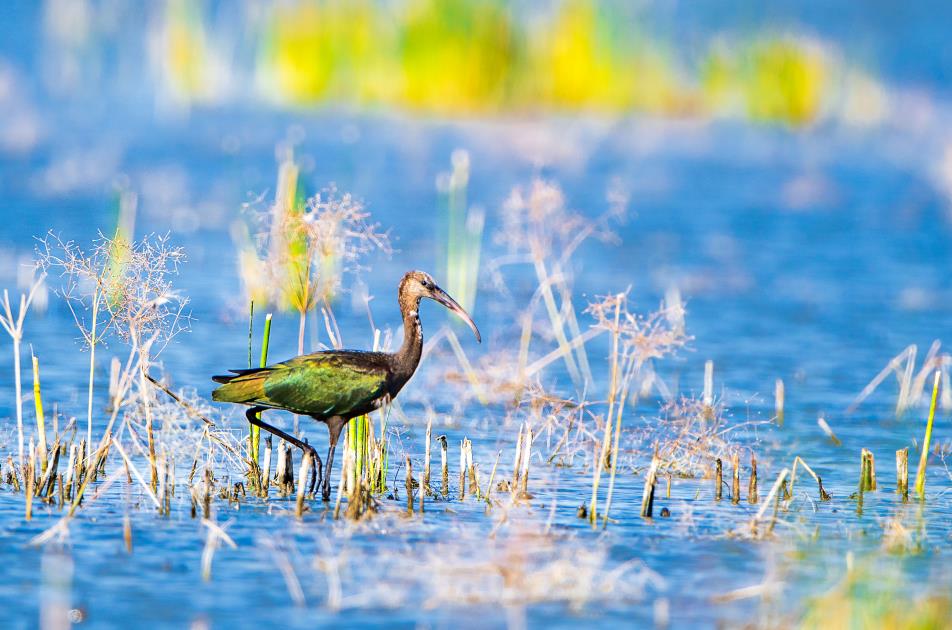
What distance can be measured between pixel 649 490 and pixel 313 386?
69.2 inches

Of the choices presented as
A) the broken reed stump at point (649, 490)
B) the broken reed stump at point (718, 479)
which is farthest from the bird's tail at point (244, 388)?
the broken reed stump at point (718, 479)

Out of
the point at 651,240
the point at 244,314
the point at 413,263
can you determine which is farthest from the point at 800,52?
the point at 244,314

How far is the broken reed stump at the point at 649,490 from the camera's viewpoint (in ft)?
27.7

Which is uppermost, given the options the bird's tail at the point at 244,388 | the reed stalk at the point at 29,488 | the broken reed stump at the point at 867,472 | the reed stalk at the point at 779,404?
the reed stalk at the point at 779,404

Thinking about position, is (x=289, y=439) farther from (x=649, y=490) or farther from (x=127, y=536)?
(x=649, y=490)

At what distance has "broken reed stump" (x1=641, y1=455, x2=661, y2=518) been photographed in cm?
845

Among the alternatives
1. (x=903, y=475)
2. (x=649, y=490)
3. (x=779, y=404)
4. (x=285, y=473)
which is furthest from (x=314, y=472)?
(x=779, y=404)

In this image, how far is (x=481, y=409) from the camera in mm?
11734

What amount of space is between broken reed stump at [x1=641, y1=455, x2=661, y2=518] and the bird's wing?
55.7 inches

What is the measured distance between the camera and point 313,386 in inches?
341

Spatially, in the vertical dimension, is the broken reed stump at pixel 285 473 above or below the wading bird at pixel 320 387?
below

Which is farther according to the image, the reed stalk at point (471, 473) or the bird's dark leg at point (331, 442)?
the reed stalk at point (471, 473)

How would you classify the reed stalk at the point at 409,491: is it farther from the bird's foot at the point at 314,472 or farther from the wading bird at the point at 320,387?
the bird's foot at the point at 314,472

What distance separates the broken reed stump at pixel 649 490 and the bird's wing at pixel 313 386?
142 centimetres
